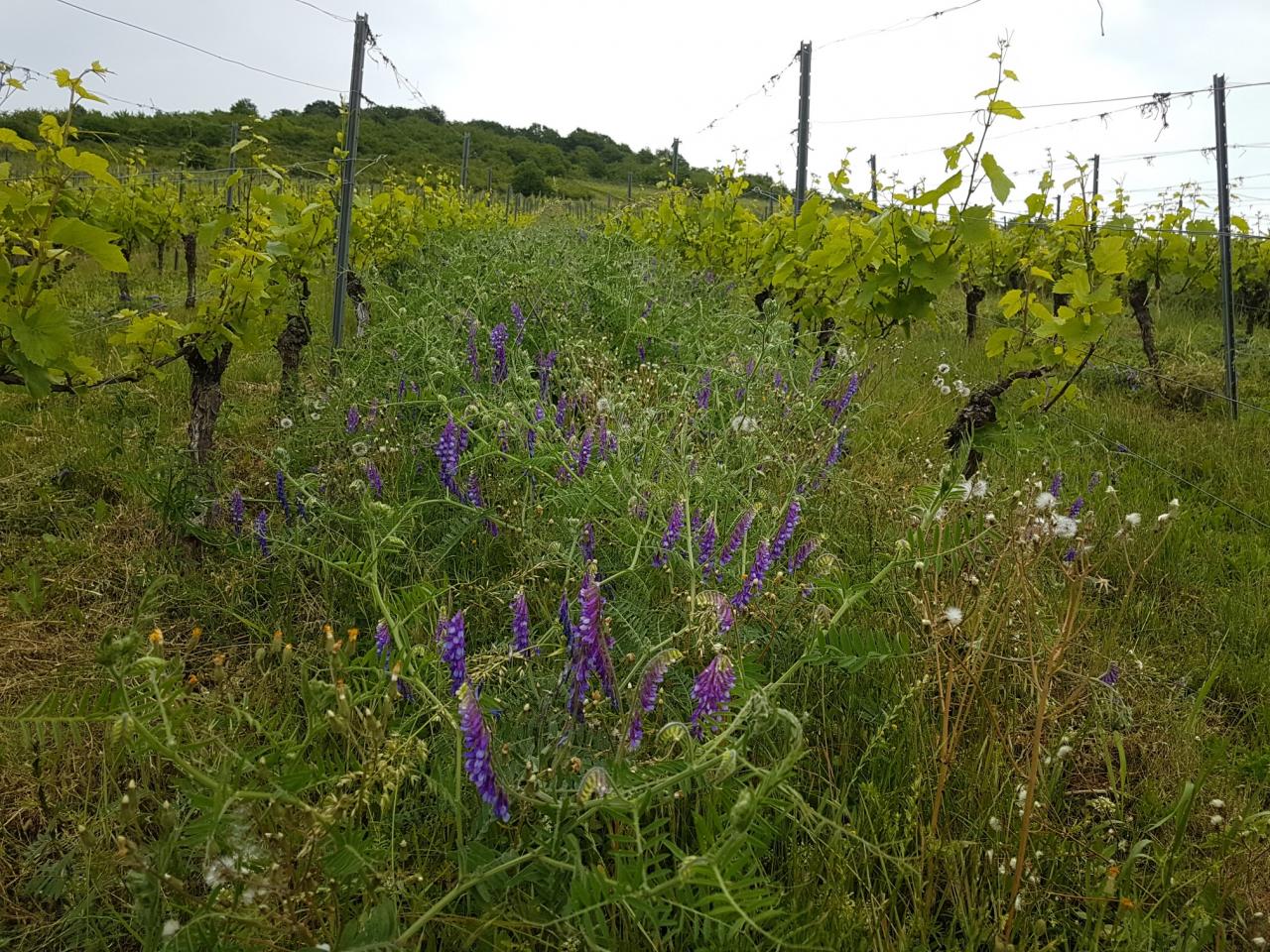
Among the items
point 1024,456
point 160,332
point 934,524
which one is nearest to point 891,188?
point 1024,456

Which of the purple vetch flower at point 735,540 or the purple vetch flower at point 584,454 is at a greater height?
the purple vetch flower at point 584,454

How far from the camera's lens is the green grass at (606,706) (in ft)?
3.91

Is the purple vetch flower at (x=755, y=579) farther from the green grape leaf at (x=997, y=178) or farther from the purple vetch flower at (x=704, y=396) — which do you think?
the green grape leaf at (x=997, y=178)

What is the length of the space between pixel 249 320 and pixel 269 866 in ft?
7.95

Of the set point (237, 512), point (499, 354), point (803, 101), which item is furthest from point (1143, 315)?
point (237, 512)

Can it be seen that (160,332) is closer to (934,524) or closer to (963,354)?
(934,524)

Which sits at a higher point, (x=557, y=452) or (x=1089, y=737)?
(x=557, y=452)

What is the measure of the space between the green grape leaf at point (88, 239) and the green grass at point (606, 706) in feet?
2.36

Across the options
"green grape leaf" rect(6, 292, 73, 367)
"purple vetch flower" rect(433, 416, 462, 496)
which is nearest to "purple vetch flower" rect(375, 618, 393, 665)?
"purple vetch flower" rect(433, 416, 462, 496)

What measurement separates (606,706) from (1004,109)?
3.21m

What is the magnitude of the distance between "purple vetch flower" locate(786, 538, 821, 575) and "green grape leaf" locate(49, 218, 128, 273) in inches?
76.9

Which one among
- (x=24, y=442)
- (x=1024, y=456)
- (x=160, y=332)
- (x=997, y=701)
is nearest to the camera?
(x=997, y=701)

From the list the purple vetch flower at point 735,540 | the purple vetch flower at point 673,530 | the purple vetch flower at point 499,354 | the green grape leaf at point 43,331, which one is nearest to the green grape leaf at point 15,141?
the green grape leaf at point 43,331

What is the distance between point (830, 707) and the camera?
6.28 ft
